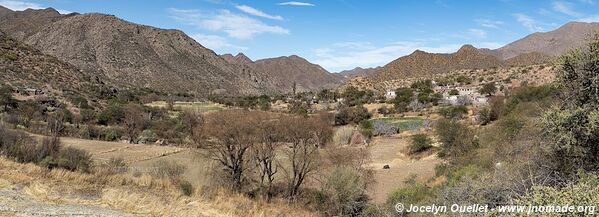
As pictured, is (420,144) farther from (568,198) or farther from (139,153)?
(568,198)

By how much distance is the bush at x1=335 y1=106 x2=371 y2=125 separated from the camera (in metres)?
65.0

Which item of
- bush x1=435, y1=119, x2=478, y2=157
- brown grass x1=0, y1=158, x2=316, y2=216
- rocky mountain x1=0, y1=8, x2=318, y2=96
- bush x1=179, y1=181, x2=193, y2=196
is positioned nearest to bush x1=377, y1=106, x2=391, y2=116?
bush x1=435, y1=119, x2=478, y2=157

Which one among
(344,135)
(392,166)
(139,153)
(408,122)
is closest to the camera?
(392,166)

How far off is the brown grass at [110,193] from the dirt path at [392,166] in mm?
10843

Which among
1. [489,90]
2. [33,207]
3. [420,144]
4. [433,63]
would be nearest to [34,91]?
[420,144]

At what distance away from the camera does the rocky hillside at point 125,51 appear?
9944 centimetres

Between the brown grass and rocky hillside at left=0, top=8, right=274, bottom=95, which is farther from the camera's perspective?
rocky hillside at left=0, top=8, right=274, bottom=95

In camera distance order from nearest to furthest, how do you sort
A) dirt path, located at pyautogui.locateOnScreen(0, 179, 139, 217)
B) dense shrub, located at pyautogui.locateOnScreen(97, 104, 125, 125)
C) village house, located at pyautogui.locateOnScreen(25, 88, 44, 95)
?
dirt path, located at pyautogui.locateOnScreen(0, 179, 139, 217) → village house, located at pyautogui.locateOnScreen(25, 88, 44, 95) → dense shrub, located at pyautogui.locateOnScreen(97, 104, 125, 125)

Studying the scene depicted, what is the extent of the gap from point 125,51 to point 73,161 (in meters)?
94.3

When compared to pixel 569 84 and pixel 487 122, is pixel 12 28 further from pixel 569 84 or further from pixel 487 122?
pixel 569 84

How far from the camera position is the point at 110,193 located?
40.9 feet

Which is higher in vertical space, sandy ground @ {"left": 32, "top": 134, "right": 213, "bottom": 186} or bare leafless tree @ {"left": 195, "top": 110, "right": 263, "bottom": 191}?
bare leafless tree @ {"left": 195, "top": 110, "right": 263, "bottom": 191}

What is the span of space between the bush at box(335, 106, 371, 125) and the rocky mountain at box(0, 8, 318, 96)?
50.5 meters

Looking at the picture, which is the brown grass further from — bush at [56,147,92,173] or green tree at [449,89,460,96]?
green tree at [449,89,460,96]
